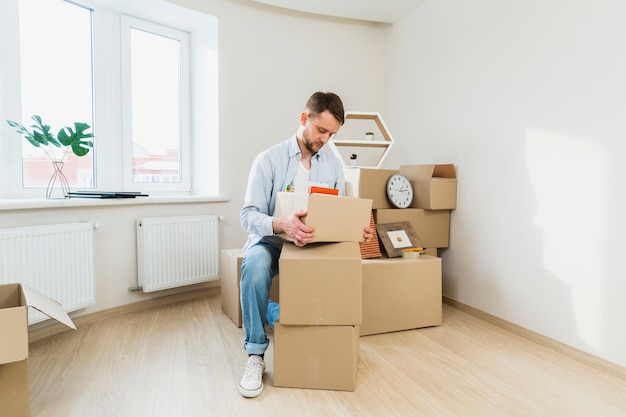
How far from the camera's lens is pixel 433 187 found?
2455 mm

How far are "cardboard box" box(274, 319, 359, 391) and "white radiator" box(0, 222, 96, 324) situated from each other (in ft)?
4.03

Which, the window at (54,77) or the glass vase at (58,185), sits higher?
the window at (54,77)

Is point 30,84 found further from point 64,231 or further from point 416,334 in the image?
point 416,334

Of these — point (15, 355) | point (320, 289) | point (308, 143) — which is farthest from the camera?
point (308, 143)

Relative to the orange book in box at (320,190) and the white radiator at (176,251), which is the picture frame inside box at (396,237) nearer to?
the orange book in box at (320,190)

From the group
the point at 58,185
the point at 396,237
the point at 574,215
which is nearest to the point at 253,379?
the point at 396,237

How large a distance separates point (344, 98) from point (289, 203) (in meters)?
1.88

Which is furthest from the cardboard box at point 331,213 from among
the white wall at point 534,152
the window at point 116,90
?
the window at point 116,90

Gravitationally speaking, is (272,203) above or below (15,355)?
above

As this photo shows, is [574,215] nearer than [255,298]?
No

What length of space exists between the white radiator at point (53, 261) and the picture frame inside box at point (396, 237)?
63.0 inches

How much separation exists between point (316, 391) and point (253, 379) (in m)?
0.24

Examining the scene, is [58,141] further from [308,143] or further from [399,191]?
[399,191]

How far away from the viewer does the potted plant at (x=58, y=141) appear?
6.74ft
